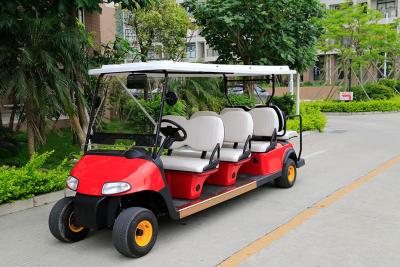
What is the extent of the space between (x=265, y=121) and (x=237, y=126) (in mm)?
747

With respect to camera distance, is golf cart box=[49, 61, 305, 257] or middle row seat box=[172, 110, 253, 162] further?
middle row seat box=[172, 110, 253, 162]

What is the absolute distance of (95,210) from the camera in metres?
4.01

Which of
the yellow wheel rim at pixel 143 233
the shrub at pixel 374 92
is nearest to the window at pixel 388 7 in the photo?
the shrub at pixel 374 92

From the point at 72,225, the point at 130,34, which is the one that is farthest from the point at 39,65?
the point at 130,34

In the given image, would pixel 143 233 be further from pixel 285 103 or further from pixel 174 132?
pixel 285 103

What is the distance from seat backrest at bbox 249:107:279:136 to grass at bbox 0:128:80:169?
361 centimetres

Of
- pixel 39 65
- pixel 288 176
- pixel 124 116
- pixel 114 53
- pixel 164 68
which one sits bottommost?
pixel 288 176

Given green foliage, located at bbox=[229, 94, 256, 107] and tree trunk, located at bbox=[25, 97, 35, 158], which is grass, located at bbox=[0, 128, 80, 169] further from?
green foliage, located at bbox=[229, 94, 256, 107]

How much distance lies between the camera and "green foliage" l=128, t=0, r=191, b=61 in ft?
45.0

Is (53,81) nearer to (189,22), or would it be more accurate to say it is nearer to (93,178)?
(93,178)

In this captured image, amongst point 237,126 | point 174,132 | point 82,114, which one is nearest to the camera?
point 174,132

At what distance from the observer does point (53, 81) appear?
21.6 feet

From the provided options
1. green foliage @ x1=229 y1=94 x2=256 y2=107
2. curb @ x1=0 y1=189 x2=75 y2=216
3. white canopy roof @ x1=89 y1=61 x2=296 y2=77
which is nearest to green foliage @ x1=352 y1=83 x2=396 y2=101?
green foliage @ x1=229 y1=94 x2=256 y2=107

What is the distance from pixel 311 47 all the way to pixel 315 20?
0.75 m
